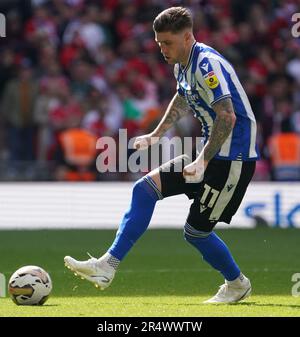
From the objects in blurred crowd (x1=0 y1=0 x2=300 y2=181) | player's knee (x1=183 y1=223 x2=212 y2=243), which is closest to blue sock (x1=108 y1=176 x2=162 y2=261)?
player's knee (x1=183 y1=223 x2=212 y2=243)

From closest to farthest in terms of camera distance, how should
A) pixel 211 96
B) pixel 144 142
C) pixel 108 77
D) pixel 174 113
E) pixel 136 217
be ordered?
pixel 211 96, pixel 136 217, pixel 144 142, pixel 174 113, pixel 108 77

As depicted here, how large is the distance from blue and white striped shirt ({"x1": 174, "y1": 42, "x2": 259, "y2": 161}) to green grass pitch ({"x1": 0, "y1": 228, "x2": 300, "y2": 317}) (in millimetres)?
1157

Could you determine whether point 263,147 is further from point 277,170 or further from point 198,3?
point 198,3

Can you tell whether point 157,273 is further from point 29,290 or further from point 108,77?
point 108,77

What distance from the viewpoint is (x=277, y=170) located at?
16.5 metres

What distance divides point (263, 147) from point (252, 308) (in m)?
9.59

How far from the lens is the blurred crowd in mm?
16594

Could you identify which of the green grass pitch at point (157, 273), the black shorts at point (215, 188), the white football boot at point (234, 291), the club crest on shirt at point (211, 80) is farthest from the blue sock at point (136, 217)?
the club crest on shirt at point (211, 80)

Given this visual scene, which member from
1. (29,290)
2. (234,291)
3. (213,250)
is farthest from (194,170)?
(29,290)

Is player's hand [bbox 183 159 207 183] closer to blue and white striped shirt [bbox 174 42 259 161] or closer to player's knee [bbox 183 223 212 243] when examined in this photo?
blue and white striped shirt [bbox 174 42 259 161]

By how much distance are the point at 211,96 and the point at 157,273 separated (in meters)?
2.86

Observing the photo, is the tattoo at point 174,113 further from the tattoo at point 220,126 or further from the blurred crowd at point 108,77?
the blurred crowd at point 108,77

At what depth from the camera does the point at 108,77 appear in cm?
1786
